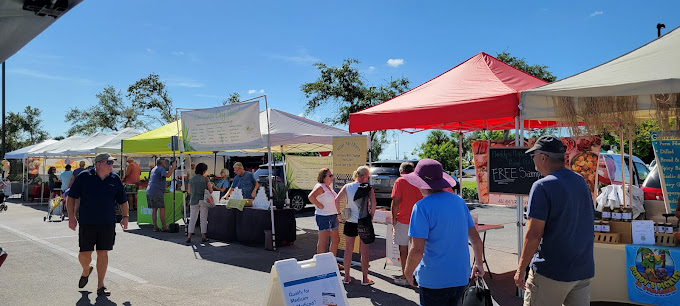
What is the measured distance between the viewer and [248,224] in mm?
9305

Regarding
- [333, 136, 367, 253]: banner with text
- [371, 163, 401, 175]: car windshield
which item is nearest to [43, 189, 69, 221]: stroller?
[371, 163, 401, 175]: car windshield

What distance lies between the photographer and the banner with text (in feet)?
25.0

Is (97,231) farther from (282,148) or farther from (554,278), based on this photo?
(282,148)

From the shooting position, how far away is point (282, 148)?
500 inches

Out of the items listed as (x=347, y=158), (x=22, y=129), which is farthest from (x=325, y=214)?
(x=22, y=129)

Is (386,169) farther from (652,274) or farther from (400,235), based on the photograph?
(652,274)

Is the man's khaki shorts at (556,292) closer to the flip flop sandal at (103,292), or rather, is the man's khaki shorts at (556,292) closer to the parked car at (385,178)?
the flip flop sandal at (103,292)

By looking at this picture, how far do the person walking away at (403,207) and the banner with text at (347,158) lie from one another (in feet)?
4.82

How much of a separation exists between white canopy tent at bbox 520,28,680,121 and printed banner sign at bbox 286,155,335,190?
7447mm

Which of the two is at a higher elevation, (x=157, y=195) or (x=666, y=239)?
(x=157, y=195)

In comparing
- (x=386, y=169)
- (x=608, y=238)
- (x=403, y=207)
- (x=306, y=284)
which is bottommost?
(x=306, y=284)

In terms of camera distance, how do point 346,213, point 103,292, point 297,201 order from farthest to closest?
1. point 297,201
2. point 346,213
3. point 103,292

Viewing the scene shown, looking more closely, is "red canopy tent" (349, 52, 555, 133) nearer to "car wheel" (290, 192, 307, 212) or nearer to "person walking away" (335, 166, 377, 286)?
"person walking away" (335, 166, 377, 286)

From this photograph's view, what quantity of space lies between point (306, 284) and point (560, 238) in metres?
1.91
